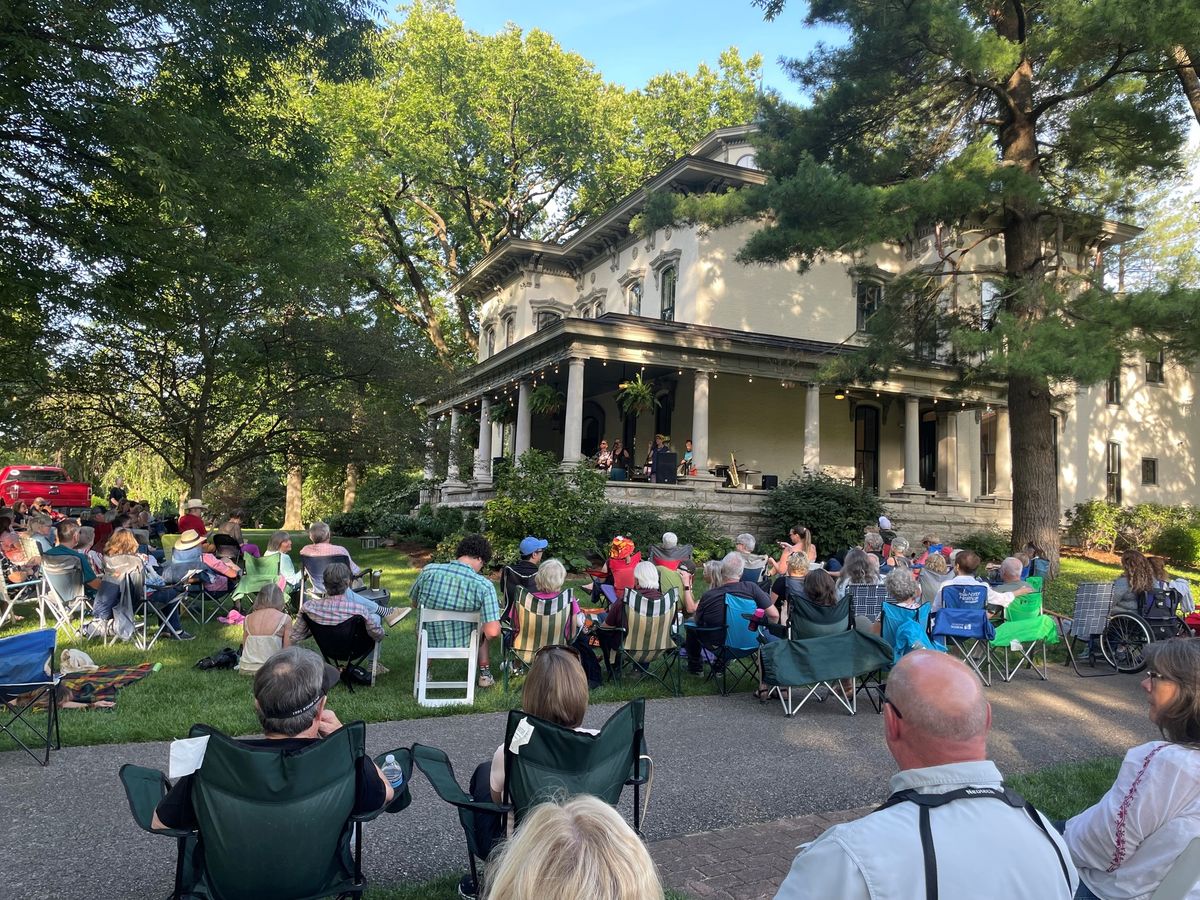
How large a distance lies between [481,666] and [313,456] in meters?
13.6

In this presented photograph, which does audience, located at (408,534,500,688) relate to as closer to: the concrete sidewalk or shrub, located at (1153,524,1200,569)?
→ the concrete sidewalk

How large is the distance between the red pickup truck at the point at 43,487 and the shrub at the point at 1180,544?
120ft

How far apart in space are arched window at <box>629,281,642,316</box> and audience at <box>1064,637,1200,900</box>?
23.4 meters

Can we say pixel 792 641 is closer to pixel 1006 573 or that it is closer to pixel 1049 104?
pixel 1006 573

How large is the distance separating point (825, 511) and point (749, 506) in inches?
73.3

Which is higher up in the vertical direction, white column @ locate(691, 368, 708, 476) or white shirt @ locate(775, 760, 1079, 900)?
white column @ locate(691, 368, 708, 476)

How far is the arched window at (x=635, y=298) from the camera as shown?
25906 millimetres

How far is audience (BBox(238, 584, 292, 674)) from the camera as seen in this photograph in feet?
23.8

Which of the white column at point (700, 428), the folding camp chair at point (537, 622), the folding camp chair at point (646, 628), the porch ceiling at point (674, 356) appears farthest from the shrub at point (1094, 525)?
the folding camp chair at point (537, 622)

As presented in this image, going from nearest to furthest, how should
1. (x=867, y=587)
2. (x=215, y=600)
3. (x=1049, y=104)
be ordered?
1. (x=867, y=587)
2. (x=215, y=600)
3. (x=1049, y=104)

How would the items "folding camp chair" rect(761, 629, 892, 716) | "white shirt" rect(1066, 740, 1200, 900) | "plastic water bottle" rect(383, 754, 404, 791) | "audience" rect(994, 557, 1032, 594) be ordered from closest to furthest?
"white shirt" rect(1066, 740, 1200, 900), "plastic water bottle" rect(383, 754, 404, 791), "folding camp chair" rect(761, 629, 892, 716), "audience" rect(994, 557, 1032, 594)

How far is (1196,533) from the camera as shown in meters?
22.9

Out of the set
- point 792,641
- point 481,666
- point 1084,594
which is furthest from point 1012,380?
point 481,666

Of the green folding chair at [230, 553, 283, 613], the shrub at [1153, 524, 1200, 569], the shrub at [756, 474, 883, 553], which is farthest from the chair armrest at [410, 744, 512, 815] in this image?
the shrub at [1153, 524, 1200, 569]
